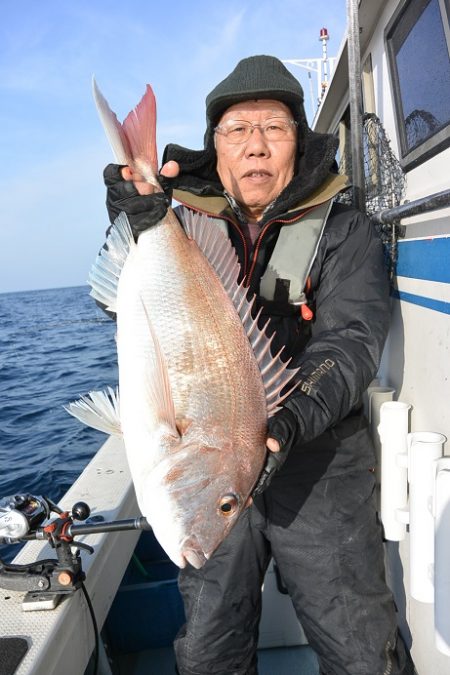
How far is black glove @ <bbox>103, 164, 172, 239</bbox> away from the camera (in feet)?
6.61

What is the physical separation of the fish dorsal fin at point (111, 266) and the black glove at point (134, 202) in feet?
0.24

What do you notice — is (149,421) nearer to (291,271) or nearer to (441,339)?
(291,271)

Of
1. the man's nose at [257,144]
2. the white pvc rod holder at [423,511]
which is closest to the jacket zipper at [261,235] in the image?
the man's nose at [257,144]

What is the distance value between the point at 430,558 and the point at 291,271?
1.35 meters

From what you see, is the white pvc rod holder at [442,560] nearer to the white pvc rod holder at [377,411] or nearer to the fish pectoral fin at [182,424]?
the white pvc rod holder at [377,411]

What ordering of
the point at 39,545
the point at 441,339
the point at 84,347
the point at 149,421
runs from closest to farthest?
the point at 149,421 → the point at 441,339 → the point at 39,545 → the point at 84,347

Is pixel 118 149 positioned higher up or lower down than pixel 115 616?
higher up

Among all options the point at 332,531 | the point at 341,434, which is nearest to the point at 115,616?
the point at 332,531

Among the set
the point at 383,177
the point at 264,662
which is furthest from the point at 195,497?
the point at 383,177

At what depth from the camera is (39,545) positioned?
8.91 ft

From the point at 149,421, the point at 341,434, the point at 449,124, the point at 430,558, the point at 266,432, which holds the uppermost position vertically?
the point at 449,124

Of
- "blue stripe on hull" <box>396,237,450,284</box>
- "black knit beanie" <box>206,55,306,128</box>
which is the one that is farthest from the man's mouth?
"blue stripe on hull" <box>396,237,450,284</box>

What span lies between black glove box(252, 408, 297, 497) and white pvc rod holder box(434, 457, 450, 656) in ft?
1.97

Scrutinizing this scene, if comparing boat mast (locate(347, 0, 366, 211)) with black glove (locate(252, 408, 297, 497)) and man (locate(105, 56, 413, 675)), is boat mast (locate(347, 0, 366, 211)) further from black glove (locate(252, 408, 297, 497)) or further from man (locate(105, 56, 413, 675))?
black glove (locate(252, 408, 297, 497))
